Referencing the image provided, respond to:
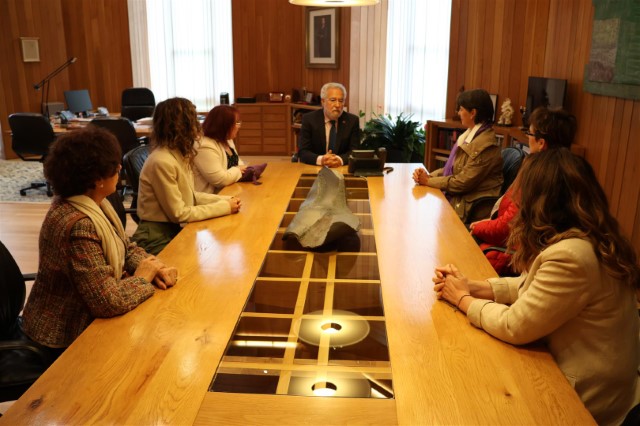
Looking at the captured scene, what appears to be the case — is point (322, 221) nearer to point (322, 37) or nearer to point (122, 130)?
point (122, 130)

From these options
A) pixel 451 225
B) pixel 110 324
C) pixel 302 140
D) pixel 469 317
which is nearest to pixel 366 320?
pixel 469 317

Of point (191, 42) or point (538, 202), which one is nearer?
point (538, 202)

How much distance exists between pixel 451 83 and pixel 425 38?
765mm

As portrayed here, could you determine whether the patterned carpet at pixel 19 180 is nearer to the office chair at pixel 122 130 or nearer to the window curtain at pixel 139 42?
the office chair at pixel 122 130

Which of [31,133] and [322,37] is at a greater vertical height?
[322,37]

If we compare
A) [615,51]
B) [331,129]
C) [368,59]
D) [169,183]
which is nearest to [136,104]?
[368,59]

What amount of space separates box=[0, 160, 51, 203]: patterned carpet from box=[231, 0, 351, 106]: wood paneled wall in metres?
3.29

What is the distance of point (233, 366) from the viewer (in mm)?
1372

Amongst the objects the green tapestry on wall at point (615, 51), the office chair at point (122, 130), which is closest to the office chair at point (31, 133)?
the office chair at point (122, 130)

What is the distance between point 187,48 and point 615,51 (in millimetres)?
6823

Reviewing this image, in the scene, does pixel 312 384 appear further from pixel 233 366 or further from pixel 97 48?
pixel 97 48

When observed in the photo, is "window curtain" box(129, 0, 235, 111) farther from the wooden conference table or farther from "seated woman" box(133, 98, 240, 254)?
the wooden conference table

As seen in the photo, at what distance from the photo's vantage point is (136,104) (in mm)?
7730

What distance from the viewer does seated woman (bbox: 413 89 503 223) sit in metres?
3.35
